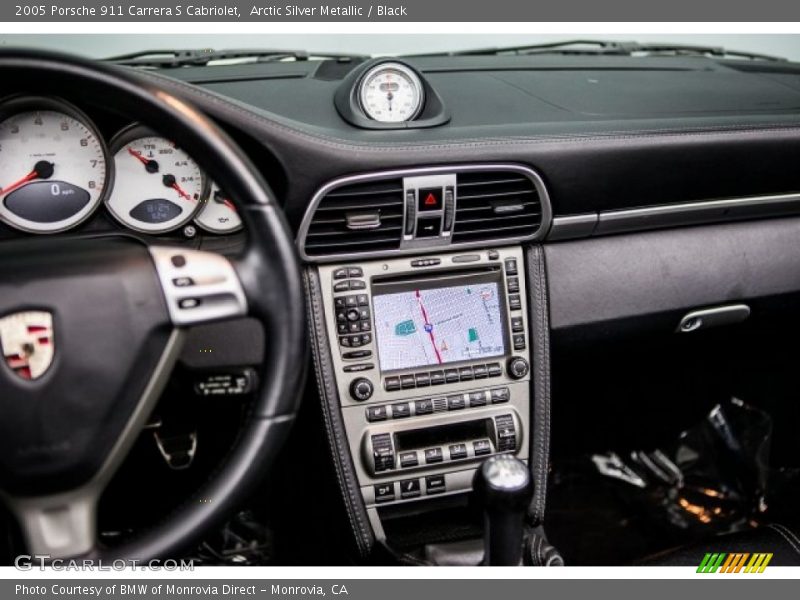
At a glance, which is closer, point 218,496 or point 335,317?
point 218,496

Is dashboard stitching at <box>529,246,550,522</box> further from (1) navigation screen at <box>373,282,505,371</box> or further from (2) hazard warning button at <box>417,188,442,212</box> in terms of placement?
(2) hazard warning button at <box>417,188,442,212</box>

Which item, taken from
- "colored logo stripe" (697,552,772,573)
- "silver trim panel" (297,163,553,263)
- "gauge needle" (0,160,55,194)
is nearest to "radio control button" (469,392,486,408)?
"silver trim panel" (297,163,553,263)

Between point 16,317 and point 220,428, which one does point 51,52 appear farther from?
point 220,428

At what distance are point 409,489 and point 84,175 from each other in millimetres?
964

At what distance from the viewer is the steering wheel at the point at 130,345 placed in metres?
1.09

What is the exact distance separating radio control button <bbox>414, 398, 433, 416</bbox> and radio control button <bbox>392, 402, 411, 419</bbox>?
0.06ft

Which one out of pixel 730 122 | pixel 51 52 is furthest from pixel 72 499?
pixel 730 122

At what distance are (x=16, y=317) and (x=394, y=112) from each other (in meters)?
0.91

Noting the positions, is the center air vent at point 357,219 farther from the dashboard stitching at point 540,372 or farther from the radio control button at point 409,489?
the radio control button at point 409,489

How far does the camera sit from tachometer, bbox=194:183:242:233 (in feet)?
5.29

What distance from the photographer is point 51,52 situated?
1.05m

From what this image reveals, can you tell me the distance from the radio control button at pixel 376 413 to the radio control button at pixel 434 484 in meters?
0.18

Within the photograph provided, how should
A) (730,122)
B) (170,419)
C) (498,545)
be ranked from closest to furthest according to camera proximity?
(498,545) < (170,419) < (730,122)

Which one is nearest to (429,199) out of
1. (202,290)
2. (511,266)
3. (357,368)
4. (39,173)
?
(511,266)
